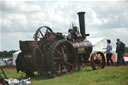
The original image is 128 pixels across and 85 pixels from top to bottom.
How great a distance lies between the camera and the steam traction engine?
10.4m

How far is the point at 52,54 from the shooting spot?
10.2 m

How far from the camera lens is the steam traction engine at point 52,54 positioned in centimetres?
1042

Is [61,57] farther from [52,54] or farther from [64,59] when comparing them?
[52,54]

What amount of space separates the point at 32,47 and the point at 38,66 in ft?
2.99

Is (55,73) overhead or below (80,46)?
below

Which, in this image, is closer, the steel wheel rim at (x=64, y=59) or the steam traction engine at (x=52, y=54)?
the steam traction engine at (x=52, y=54)

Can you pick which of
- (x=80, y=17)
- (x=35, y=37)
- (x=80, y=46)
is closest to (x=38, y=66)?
(x=35, y=37)

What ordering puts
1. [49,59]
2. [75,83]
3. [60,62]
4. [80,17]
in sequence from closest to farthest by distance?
[75,83]
[49,59]
[60,62]
[80,17]

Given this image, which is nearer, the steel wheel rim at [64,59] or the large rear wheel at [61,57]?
the large rear wheel at [61,57]

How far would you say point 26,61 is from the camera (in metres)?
11.1

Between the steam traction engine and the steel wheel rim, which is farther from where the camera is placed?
the steel wheel rim

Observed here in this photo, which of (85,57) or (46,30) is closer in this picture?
(46,30)

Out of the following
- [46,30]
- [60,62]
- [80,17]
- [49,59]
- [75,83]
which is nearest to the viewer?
[75,83]

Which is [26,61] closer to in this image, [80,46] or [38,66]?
[38,66]
